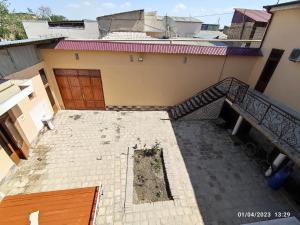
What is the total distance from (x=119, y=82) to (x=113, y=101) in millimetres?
1413

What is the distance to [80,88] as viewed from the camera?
10094 mm

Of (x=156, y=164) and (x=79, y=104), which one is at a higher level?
(x=79, y=104)

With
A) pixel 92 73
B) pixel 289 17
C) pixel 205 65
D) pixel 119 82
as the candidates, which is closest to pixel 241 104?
pixel 205 65

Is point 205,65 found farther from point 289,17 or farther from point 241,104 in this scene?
point 289,17

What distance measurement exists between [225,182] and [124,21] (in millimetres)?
25613

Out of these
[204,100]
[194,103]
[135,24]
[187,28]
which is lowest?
[194,103]

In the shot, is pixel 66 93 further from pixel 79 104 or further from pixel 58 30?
pixel 58 30

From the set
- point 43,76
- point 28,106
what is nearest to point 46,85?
point 43,76

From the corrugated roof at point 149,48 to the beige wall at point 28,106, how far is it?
6.02 ft

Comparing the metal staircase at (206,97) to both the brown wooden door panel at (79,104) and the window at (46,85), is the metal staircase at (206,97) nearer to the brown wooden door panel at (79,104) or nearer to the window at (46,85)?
the brown wooden door panel at (79,104)

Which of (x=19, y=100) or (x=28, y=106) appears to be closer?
(x=19, y=100)

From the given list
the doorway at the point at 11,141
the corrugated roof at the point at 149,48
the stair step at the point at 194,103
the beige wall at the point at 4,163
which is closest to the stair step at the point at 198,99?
the stair step at the point at 194,103

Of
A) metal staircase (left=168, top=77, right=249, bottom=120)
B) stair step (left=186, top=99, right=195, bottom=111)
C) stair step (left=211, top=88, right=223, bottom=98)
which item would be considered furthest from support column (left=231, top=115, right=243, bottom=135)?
stair step (left=186, top=99, right=195, bottom=111)

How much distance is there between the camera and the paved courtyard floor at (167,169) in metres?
5.54
